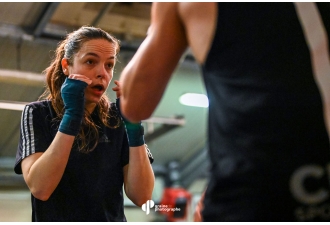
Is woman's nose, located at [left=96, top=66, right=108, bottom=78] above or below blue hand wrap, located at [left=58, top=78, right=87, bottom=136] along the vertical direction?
above

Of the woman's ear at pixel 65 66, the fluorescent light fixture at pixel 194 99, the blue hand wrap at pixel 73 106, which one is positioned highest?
Answer: the fluorescent light fixture at pixel 194 99

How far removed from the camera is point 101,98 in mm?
1598

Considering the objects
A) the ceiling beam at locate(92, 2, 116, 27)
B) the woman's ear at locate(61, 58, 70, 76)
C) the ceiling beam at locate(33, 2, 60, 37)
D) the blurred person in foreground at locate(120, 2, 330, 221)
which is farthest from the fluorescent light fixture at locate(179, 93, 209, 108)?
the blurred person in foreground at locate(120, 2, 330, 221)

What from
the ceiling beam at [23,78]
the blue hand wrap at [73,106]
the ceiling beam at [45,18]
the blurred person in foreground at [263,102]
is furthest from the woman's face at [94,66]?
the ceiling beam at [23,78]

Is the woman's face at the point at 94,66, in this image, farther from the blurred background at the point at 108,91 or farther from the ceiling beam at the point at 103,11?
the ceiling beam at the point at 103,11

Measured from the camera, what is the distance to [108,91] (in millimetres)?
5273

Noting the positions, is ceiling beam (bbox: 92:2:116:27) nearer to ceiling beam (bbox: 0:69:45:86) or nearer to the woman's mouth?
ceiling beam (bbox: 0:69:45:86)

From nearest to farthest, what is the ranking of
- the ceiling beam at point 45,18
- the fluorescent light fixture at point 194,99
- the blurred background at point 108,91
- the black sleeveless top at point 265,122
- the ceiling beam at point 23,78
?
the black sleeveless top at point 265,122 < the ceiling beam at point 45,18 < the ceiling beam at point 23,78 < the blurred background at point 108,91 < the fluorescent light fixture at point 194,99

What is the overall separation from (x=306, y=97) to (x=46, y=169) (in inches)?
33.1

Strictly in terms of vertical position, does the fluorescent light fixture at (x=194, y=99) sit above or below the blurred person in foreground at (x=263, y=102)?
above

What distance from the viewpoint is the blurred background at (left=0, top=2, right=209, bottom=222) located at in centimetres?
419

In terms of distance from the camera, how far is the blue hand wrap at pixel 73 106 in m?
1.31

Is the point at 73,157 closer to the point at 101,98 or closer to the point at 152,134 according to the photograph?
the point at 101,98

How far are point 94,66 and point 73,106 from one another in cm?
24
